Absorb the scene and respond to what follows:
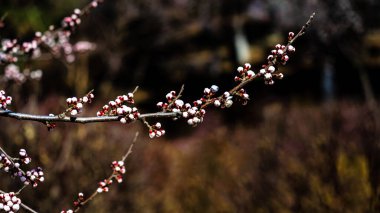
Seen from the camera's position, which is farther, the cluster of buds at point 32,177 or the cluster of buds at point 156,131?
the cluster of buds at point 32,177

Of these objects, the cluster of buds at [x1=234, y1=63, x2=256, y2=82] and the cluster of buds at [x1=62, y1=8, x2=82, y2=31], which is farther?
the cluster of buds at [x1=62, y1=8, x2=82, y2=31]

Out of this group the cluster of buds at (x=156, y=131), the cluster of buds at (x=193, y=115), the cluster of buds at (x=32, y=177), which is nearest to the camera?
the cluster of buds at (x=193, y=115)

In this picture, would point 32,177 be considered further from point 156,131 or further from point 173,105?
point 173,105

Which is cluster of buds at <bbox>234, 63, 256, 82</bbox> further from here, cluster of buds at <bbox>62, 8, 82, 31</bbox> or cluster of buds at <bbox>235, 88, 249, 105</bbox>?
cluster of buds at <bbox>62, 8, 82, 31</bbox>

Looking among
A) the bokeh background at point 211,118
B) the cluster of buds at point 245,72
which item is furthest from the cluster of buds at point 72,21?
the cluster of buds at point 245,72

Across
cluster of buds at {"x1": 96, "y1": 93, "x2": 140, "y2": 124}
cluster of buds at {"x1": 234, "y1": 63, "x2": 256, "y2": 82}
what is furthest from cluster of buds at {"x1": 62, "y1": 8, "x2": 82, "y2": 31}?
cluster of buds at {"x1": 234, "y1": 63, "x2": 256, "y2": 82}

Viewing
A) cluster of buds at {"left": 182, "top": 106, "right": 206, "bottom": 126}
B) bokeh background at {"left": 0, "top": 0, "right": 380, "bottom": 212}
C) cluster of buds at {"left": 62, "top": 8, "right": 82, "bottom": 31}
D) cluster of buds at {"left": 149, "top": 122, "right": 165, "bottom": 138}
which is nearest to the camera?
cluster of buds at {"left": 182, "top": 106, "right": 206, "bottom": 126}

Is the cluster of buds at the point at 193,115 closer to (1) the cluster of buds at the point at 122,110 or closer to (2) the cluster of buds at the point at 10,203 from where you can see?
(1) the cluster of buds at the point at 122,110
